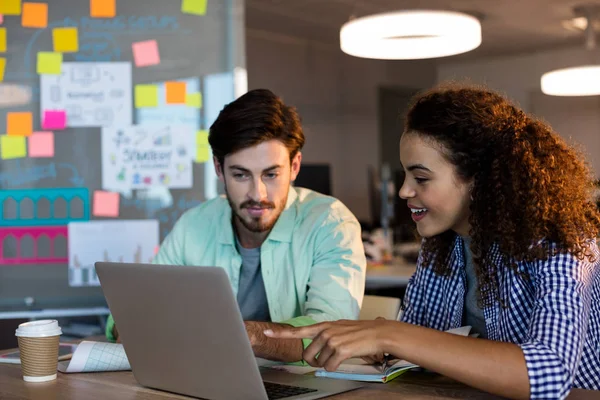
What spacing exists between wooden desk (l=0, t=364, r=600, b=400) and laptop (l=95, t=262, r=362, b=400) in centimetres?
4

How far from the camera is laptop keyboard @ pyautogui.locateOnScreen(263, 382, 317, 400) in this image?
136 cm

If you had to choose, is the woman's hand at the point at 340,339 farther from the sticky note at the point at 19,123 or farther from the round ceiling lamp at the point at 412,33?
the round ceiling lamp at the point at 412,33

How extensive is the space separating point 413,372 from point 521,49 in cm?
715

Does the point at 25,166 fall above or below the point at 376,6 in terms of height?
below

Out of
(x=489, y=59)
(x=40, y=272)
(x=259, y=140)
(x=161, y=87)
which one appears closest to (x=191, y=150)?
(x=161, y=87)

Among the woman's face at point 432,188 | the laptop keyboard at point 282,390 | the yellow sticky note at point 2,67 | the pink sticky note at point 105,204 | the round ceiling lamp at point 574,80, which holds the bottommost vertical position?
the laptop keyboard at point 282,390

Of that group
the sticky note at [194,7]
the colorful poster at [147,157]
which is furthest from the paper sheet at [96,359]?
the sticky note at [194,7]

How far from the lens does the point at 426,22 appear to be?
3510mm

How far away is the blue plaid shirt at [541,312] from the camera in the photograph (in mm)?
1281

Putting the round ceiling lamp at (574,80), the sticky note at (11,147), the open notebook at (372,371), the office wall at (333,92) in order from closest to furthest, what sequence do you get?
1. the open notebook at (372,371)
2. the sticky note at (11,147)
3. the round ceiling lamp at (574,80)
4. the office wall at (333,92)

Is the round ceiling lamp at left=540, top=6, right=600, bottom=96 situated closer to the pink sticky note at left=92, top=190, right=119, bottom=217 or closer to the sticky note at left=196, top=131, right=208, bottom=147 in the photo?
the sticky note at left=196, top=131, right=208, bottom=147

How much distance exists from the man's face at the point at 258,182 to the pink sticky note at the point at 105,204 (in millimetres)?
1048

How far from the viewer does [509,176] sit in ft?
5.02

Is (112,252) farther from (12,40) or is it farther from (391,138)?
(391,138)
